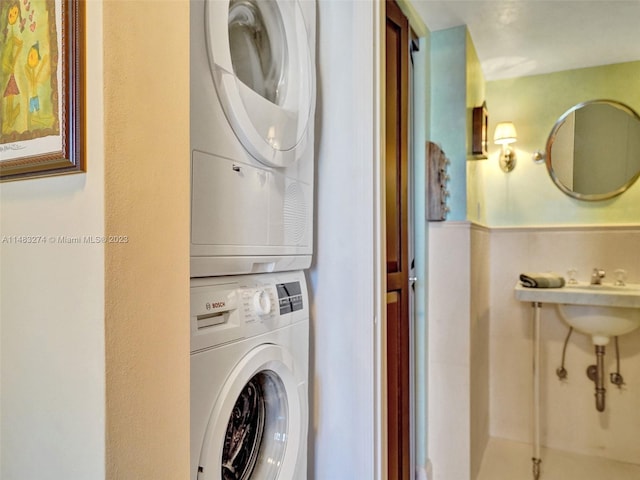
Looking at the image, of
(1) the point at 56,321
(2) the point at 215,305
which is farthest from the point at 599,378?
(1) the point at 56,321

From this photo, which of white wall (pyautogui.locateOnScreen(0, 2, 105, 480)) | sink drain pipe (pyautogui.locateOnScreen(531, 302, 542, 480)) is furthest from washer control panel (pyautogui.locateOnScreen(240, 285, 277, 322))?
sink drain pipe (pyautogui.locateOnScreen(531, 302, 542, 480))

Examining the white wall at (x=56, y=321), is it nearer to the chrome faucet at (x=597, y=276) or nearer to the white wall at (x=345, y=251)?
the white wall at (x=345, y=251)

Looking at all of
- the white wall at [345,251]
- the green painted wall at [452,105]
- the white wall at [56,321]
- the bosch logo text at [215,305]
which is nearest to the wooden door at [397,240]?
the white wall at [345,251]

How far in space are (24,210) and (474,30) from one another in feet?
6.52

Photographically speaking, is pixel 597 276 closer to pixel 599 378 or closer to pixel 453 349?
pixel 599 378

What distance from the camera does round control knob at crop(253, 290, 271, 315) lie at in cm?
96

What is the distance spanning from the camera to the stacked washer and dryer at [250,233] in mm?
810

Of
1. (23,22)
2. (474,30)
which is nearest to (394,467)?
(23,22)

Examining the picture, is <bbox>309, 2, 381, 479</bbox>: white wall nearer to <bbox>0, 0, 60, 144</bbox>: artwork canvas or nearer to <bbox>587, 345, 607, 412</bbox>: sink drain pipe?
<bbox>0, 0, 60, 144</bbox>: artwork canvas

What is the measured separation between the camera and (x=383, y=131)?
1.26 metres

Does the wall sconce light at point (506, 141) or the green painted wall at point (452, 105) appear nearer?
the green painted wall at point (452, 105)

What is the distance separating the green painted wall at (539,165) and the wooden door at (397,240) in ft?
2.15

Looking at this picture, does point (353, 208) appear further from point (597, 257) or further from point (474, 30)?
point (597, 257)

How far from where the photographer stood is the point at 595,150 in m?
2.20
